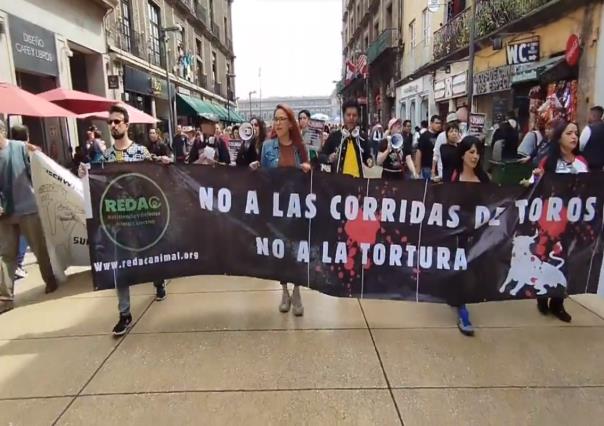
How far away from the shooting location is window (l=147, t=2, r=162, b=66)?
72.6 feet

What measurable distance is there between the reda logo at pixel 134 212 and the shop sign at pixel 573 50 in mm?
11043

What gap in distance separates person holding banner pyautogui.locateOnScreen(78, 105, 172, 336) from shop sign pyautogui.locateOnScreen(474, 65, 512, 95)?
1322cm

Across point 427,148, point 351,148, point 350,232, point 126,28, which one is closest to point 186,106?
point 126,28

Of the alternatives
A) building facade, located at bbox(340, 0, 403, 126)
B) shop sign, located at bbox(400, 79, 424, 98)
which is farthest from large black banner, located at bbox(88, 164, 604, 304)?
building facade, located at bbox(340, 0, 403, 126)

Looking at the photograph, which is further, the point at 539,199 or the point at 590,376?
the point at 539,199

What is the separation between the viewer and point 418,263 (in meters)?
3.87

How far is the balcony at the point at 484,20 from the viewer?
13.2 meters

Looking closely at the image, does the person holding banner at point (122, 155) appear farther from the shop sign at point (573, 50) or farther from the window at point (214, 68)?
the window at point (214, 68)

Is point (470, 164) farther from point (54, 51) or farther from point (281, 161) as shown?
point (54, 51)

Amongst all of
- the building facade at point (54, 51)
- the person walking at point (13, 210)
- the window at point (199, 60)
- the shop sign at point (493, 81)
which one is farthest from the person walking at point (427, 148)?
the window at point (199, 60)

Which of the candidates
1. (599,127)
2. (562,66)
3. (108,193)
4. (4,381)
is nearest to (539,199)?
(108,193)

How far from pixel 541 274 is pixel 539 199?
2.00 ft

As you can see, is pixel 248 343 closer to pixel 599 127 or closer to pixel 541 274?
pixel 541 274

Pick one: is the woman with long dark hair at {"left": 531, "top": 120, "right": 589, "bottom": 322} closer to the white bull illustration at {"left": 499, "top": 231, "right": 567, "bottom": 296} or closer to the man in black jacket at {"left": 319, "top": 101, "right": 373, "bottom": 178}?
the white bull illustration at {"left": 499, "top": 231, "right": 567, "bottom": 296}
